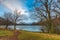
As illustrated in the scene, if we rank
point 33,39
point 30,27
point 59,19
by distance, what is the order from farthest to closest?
point 30,27 → point 59,19 → point 33,39

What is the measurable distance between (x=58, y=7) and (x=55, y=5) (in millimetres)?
560

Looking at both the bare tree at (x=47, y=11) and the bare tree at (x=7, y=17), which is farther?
the bare tree at (x=7, y=17)

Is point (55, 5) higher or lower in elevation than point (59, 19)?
higher

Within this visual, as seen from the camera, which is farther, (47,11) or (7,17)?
(7,17)

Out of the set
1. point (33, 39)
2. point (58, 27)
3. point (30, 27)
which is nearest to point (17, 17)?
point (30, 27)

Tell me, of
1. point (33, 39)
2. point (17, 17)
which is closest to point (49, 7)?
point (33, 39)

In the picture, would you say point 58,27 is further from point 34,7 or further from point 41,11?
point 34,7

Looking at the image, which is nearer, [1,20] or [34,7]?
[34,7]

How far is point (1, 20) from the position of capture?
37188mm

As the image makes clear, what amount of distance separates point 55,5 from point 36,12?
3150 mm

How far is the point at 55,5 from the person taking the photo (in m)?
22.4

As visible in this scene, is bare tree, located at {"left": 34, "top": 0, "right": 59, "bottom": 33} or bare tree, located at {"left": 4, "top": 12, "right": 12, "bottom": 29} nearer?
bare tree, located at {"left": 34, "top": 0, "right": 59, "bottom": 33}

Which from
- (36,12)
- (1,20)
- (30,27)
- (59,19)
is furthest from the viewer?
(1,20)

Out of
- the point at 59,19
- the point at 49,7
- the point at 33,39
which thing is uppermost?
the point at 49,7
